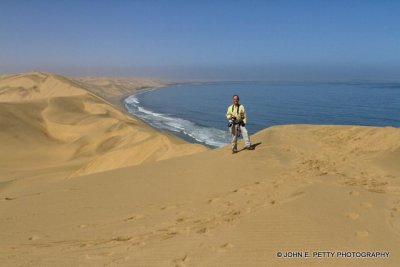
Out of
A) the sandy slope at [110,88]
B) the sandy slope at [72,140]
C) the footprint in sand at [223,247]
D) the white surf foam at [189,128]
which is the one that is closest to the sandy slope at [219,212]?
the footprint in sand at [223,247]

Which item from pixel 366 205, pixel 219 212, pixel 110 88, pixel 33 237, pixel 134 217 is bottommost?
pixel 110 88

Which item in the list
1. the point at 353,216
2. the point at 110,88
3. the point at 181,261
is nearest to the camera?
the point at 181,261

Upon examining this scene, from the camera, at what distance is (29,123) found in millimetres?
29203

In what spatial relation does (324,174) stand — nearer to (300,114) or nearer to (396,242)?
(396,242)

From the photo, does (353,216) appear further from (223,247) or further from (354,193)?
(223,247)

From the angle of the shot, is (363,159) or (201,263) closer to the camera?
(201,263)

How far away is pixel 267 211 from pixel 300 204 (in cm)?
62

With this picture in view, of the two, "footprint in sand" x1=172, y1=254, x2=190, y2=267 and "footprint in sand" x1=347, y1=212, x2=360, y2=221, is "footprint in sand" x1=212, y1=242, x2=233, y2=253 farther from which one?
"footprint in sand" x1=347, y1=212, x2=360, y2=221

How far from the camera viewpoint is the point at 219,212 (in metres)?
7.22

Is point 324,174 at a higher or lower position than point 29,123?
higher

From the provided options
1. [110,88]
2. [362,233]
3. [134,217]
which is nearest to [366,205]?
[362,233]

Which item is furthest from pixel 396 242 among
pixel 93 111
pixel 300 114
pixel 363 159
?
pixel 300 114

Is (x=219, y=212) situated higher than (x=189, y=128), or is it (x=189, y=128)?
(x=219, y=212)

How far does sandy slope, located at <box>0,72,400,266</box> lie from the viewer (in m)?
5.77
